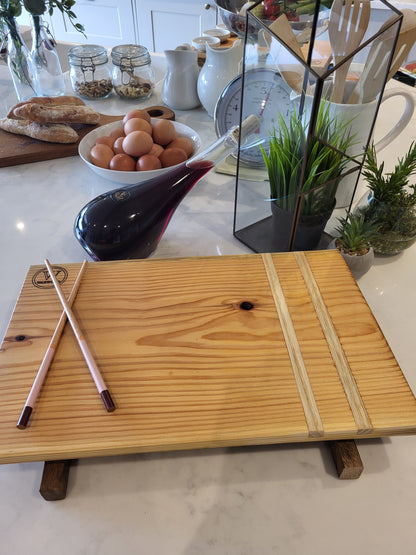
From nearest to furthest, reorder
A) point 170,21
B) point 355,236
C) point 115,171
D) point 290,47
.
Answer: point 290,47 → point 355,236 → point 115,171 → point 170,21

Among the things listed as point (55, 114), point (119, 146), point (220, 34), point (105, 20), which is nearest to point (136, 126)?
point (119, 146)

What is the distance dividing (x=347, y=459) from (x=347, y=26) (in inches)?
23.2

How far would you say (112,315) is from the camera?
22.3 inches

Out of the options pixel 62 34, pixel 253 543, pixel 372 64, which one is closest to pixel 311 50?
pixel 372 64

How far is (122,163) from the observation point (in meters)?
0.85

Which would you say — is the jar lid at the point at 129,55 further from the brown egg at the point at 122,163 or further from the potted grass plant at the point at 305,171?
the potted grass plant at the point at 305,171

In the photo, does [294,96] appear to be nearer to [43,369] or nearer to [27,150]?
[43,369]

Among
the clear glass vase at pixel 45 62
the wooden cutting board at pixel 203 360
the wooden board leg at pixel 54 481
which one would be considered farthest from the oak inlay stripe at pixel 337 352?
the clear glass vase at pixel 45 62

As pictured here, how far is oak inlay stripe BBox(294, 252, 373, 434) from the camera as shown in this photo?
459 millimetres

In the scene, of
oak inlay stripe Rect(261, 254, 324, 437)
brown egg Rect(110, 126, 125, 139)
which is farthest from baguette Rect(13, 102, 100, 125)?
oak inlay stripe Rect(261, 254, 324, 437)

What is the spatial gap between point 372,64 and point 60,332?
0.54 metres

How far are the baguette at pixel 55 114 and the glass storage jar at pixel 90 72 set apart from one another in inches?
10.0

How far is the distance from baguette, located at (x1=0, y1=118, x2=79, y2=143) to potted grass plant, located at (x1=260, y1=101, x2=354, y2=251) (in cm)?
52

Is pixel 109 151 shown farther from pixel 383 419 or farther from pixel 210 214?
pixel 383 419
